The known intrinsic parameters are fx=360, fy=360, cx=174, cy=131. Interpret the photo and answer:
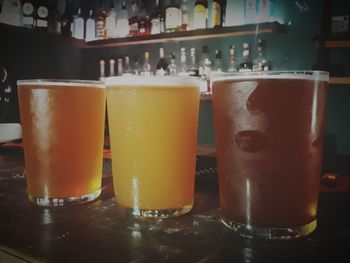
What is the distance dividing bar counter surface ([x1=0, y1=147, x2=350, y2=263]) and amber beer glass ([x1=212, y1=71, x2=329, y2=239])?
29 mm

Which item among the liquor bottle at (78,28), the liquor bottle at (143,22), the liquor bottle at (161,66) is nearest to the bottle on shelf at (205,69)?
the liquor bottle at (161,66)

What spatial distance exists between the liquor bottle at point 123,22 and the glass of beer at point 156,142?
3075mm

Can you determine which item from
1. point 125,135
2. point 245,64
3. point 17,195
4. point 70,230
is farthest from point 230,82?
point 245,64

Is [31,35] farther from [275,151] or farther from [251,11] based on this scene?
[275,151]

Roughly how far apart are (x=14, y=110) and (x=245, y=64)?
2078 millimetres

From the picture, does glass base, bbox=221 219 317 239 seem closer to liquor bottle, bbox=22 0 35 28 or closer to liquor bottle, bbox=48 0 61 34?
liquor bottle, bbox=22 0 35 28

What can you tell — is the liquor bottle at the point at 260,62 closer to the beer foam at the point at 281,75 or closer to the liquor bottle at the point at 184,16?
the liquor bottle at the point at 184,16

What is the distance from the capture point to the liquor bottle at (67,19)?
12.2 ft

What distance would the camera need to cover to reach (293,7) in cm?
282

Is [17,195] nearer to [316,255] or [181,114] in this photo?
[181,114]

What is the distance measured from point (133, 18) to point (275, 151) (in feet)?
10.7

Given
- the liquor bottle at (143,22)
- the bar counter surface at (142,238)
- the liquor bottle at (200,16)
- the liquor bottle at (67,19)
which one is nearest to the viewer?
the bar counter surface at (142,238)

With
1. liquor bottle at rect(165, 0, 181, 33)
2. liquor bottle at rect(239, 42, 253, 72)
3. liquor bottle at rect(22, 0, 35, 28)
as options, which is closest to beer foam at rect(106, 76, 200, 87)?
liquor bottle at rect(239, 42, 253, 72)

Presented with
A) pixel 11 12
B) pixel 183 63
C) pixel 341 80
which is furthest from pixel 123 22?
pixel 341 80
